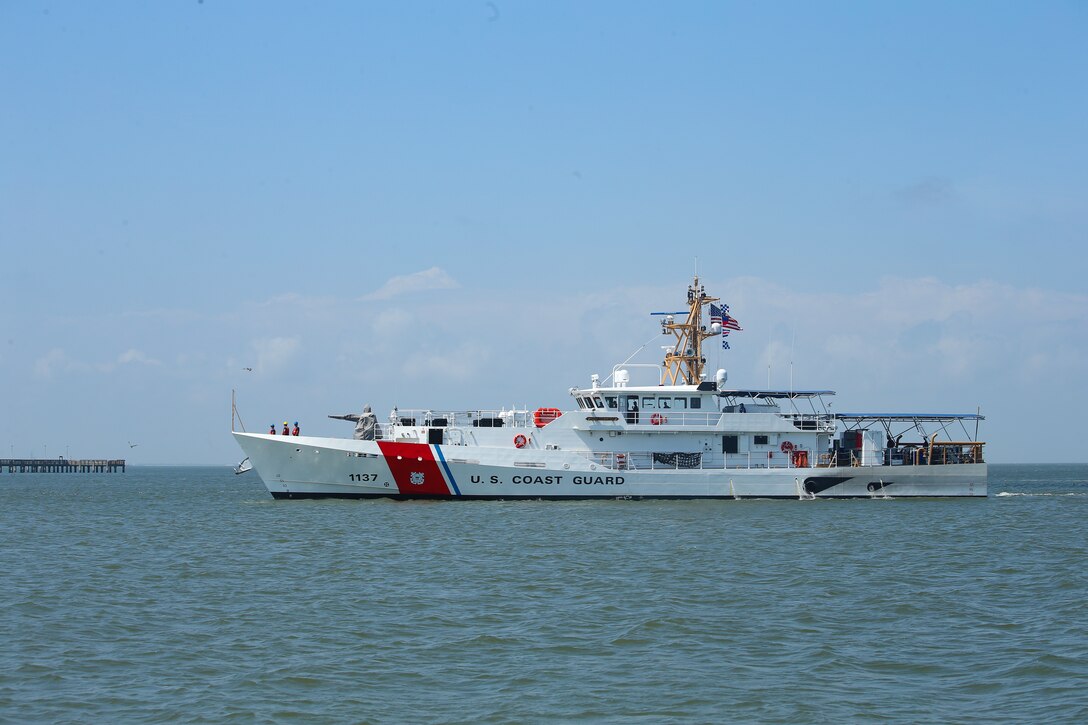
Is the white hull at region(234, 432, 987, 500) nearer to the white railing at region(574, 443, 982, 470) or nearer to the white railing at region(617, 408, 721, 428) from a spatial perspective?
the white railing at region(574, 443, 982, 470)

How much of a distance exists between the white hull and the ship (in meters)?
0.05

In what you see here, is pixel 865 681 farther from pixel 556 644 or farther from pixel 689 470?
pixel 689 470

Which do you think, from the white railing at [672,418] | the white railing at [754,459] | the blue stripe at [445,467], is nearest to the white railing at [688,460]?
the white railing at [754,459]

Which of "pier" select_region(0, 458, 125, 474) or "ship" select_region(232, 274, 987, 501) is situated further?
"pier" select_region(0, 458, 125, 474)

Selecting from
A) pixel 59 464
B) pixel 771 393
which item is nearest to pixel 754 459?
pixel 771 393

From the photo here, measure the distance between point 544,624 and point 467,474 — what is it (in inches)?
754

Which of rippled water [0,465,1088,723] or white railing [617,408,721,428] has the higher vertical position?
white railing [617,408,721,428]

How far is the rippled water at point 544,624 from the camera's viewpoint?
11.6 meters

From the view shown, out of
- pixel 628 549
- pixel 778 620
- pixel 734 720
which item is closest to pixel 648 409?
pixel 628 549

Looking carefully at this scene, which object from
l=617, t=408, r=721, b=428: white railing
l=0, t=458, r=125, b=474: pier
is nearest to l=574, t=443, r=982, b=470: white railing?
l=617, t=408, r=721, b=428: white railing

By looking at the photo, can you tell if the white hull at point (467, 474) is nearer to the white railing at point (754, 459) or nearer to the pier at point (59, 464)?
the white railing at point (754, 459)

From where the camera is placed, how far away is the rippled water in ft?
38.2

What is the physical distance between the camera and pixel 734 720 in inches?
430

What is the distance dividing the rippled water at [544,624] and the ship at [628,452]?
232 inches
